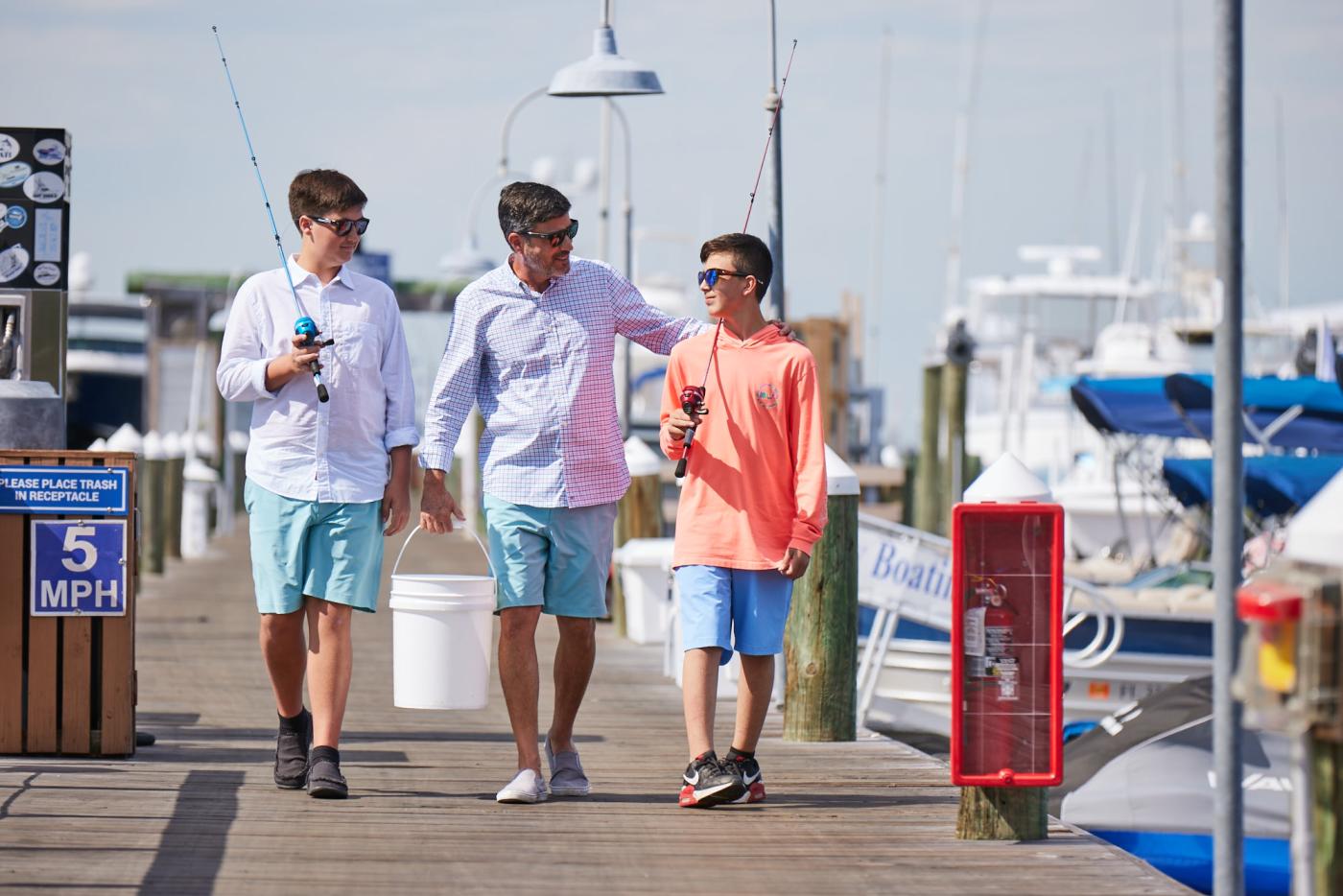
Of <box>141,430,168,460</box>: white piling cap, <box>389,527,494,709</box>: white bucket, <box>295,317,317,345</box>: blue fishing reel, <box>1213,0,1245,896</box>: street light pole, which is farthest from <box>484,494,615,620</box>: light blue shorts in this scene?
<box>141,430,168,460</box>: white piling cap

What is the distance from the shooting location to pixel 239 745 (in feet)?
24.7

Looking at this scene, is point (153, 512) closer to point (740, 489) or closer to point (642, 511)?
point (642, 511)

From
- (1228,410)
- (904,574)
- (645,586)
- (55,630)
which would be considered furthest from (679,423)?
(645,586)

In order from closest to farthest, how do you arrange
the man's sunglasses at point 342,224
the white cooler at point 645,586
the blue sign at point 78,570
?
the man's sunglasses at point 342,224 → the blue sign at point 78,570 → the white cooler at point 645,586

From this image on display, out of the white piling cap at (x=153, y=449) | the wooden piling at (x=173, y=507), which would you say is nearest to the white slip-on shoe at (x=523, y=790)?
the wooden piling at (x=173, y=507)

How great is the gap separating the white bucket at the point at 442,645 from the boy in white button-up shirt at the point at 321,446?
17 cm

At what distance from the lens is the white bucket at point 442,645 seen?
6223 mm

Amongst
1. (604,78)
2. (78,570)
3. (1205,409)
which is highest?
(604,78)

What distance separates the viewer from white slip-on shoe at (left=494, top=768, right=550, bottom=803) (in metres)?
6.17

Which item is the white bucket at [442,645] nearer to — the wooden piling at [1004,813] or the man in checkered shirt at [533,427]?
the man in checkered shirt at [533,427]

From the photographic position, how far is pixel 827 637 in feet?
25.3

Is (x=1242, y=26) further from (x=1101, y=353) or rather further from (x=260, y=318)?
(x=1101, y=353)

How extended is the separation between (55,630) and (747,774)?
8.05ft

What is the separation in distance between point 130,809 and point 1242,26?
383cm
